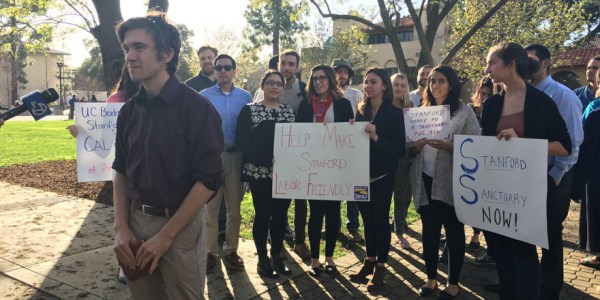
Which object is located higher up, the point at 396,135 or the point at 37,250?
the point at 396,135

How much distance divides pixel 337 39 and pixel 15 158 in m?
29.3

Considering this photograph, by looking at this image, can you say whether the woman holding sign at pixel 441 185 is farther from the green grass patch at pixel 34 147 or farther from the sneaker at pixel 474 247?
the green grass patch at pixel 34 147

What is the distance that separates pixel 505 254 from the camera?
11.4 ft

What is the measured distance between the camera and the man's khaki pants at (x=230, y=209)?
4789mm

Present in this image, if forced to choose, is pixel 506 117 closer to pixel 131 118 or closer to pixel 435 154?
pixel 435 154

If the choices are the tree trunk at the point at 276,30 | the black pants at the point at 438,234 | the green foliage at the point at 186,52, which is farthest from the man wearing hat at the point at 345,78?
the green foliage at the point at 186,52

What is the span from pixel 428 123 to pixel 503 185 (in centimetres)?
101

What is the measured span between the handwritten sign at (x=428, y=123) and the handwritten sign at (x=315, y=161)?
550 mm

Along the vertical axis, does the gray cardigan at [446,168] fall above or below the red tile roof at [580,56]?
below

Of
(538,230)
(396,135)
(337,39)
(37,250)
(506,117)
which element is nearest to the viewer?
(538,230)

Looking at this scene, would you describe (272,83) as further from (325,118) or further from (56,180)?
(56,180)

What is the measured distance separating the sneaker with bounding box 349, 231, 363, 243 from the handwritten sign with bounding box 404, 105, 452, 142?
196cm

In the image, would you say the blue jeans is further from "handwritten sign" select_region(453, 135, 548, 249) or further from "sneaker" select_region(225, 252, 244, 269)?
"handwritten sign" select_region(453, 135, 548, 249)

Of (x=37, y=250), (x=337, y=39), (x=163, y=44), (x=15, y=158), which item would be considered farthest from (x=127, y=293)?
(x=337, y=39)
